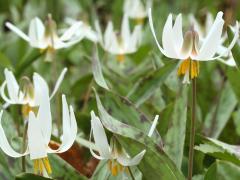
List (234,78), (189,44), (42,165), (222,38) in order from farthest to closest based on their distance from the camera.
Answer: (222,38) < (234,78) < (189,44) < (42,165)

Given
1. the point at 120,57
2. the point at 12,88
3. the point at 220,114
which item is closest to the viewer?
the point at 12,88

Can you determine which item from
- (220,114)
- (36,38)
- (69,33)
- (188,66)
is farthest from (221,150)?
(36,38)

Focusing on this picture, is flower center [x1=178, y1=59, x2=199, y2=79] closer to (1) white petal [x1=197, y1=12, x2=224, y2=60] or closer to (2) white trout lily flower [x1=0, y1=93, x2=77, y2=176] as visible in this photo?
(1) white petal [x1=197, y1=12, x2=224, y2=60]

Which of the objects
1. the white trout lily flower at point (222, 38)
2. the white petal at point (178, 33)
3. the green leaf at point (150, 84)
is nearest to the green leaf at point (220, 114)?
Answer: the white trout lily flower at point (222, 38)

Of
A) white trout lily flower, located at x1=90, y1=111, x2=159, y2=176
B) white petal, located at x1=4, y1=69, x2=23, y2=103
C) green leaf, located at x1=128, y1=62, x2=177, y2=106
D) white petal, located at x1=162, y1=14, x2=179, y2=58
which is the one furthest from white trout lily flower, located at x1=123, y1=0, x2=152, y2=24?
white trout lily flower, located at x1=90, y1=111, x2=159, y2=176

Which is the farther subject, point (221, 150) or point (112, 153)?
point (221, 150)

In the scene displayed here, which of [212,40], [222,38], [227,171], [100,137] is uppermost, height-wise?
[212,40]

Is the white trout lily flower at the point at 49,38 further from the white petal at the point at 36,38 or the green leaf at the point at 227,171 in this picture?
the green leaf at the point at 227,171

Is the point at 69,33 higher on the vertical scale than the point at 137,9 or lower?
higher

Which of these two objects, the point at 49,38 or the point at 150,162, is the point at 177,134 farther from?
the point at 49,38
